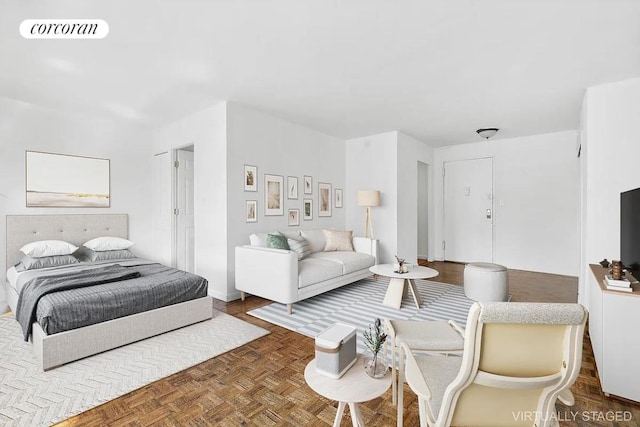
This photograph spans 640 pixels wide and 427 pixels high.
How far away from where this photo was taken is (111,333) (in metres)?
2.53

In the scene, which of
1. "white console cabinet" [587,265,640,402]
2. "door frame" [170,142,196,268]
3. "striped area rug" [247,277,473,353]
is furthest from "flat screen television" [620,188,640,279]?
"door frame" [170,142,196,268]

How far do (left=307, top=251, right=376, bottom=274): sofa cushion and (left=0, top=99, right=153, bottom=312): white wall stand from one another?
9.71 ft

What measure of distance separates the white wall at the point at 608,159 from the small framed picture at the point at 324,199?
3587 mm

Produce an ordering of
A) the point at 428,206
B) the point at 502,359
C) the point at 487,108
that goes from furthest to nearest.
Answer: the point at 428,206
the point at 487,108
the point at 502,359

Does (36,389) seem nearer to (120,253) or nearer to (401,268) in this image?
(120,253)

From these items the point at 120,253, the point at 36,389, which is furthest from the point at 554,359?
the point at 120,253

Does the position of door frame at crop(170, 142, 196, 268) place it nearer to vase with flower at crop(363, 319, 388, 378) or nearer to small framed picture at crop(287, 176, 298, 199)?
small framed picture at crop(287, 176, 298, 199)

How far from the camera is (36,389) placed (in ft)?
6.59

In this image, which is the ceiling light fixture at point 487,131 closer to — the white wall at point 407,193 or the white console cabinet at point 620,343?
the white wall at point 407,193

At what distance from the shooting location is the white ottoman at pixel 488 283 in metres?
3.74

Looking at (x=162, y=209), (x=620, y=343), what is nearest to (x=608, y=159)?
(x=620, y=343)

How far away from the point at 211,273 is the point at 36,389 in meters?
2.23

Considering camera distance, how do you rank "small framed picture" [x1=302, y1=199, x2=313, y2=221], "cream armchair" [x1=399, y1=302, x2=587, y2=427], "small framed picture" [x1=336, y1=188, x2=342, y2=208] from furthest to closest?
"small framed picture" [x1=336, y1=188, x2=342, y2=208], "small framed picture" [x1=302, y1=199, x2=313, y2=221], "cream armchair" [x1=399, y1=302, x2=587, y2=427]

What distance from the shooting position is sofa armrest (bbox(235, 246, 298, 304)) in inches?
133
